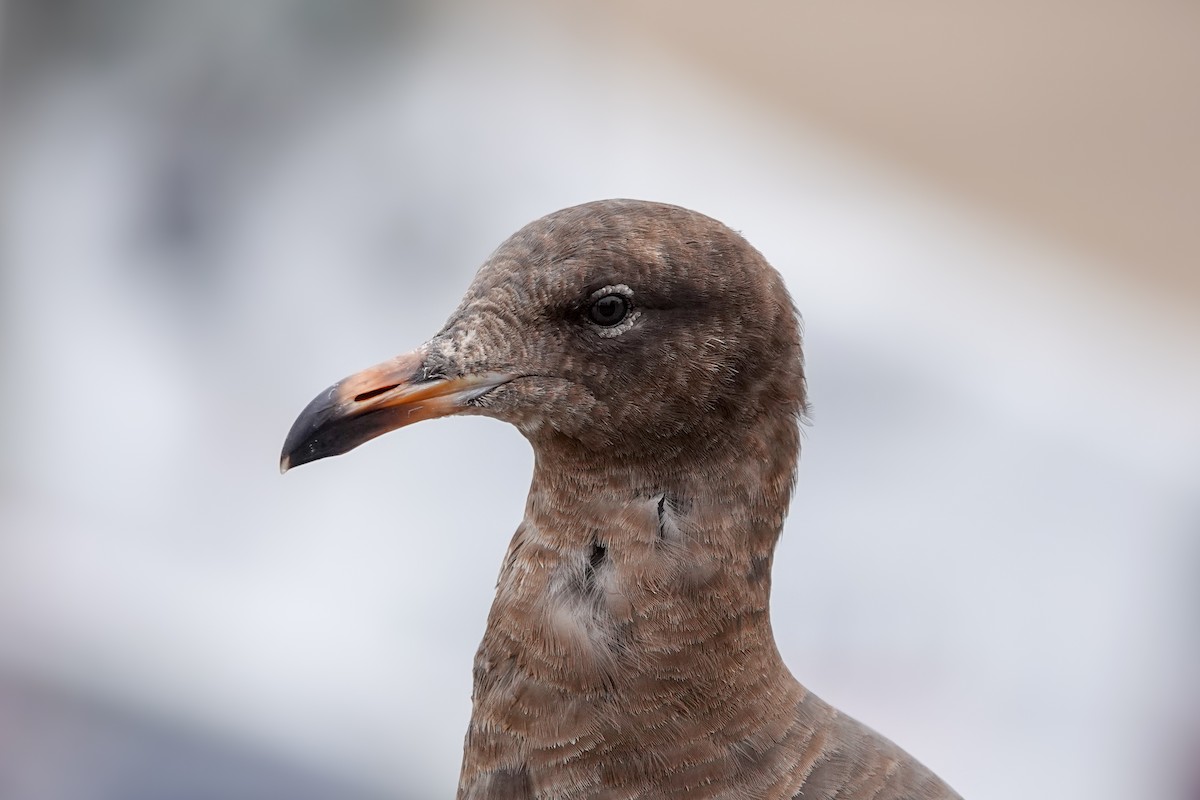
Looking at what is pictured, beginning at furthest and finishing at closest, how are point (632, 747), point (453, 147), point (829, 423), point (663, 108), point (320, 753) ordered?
point (663, 108) < point (453, 147) < point (829, 423) < point (320, 753) < point (632, 747)

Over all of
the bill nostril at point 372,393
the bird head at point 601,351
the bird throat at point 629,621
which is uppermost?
the bird head at point 601,351

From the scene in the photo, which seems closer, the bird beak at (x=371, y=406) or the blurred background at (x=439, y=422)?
the bird beak at (x=371, y=406)

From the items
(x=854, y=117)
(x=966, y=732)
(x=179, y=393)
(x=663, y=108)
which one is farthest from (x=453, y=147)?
(x=966, y=732)

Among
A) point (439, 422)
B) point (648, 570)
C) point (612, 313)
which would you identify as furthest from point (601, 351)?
point (439, 422)

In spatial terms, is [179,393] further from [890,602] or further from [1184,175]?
[1184,175]

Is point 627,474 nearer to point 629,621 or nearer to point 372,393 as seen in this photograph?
point 629,621

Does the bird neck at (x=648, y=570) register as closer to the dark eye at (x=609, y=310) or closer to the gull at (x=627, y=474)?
the gull at (x=627, y=474)

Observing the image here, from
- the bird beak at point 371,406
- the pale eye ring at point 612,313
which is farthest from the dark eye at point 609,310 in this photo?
the bird beak at point 371,406
